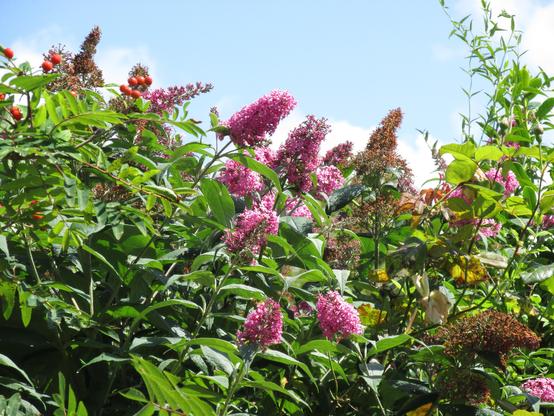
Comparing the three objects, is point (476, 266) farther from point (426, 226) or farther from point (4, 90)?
point (4, 90)

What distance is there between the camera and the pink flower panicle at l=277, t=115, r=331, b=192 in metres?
2.65

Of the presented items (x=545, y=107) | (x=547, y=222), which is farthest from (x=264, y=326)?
(x=547, y=222)

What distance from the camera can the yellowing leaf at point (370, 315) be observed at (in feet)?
9.11

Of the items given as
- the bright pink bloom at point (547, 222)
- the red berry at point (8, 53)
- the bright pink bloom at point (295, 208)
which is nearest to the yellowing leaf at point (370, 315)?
the bright pink bloom at point (295, 208)

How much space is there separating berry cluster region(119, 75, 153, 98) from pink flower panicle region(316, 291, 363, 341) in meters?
1.02

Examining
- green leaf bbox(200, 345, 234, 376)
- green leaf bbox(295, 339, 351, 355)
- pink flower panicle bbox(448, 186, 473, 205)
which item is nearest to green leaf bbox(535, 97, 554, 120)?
pink flower panicle bbox(448, 186, 473, 205)

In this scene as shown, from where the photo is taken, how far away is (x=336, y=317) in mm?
2225

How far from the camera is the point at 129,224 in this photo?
2.71 meters

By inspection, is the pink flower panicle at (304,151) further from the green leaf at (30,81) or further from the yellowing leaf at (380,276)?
the green leaf at (30,81)

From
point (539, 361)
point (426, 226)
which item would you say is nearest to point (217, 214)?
point (426, 226)

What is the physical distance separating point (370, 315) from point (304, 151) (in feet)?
2.19

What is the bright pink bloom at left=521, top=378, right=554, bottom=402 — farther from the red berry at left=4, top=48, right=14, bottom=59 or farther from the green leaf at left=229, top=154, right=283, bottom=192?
the red berry at left=4, top=48, right=14, bottom=59

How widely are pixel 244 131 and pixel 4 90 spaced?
80 centimetres

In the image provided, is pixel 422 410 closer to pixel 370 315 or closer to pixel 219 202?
pixel 370 315
